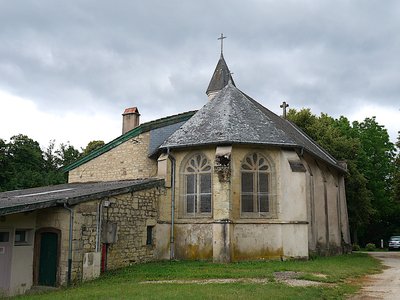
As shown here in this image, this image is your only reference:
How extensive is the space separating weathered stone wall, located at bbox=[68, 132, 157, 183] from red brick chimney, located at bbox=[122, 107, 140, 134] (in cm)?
295

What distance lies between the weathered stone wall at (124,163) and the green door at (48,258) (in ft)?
29.5

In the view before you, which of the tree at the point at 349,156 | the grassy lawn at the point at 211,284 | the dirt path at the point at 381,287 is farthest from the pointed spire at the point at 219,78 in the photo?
the dirt path at the point at 381,287

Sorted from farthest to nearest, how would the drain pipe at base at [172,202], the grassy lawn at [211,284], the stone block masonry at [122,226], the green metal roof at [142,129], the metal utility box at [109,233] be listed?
the green metal roof at [142,129] → the drain pipe at base at [172,202] → the metal utility box at [109,233] → the stone block masonry at [122,226] → the grassy lawn at [211,284]

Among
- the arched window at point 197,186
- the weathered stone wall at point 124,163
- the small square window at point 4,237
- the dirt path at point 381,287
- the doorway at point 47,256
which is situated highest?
the weathered stone wall at point 124,163

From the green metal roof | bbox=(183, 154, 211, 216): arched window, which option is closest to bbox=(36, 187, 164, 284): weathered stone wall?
bbox=(183, 154, 211, 216): arched window

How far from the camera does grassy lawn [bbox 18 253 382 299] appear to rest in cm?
1035

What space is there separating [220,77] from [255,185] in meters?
17.9

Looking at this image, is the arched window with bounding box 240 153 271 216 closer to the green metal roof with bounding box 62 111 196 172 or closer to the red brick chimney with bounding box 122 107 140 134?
the green metal roof with bounding box 62 111 196 172

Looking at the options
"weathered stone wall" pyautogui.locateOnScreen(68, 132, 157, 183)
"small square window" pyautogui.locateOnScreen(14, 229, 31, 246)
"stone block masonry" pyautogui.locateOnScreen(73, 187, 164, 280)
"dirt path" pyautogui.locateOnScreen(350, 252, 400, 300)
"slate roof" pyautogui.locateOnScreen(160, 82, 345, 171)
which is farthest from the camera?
"weathered stone wall" pyautogui.locateOnScreen(68, 132, 157, 183)

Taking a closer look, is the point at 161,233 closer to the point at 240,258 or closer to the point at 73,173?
the point at 240,258

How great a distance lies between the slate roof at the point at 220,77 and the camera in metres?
35.0

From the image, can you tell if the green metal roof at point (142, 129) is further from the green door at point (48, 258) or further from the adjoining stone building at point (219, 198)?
the green door at point (48, 258)

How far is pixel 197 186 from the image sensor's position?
63.6ft

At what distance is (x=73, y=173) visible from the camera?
26578 millimetres
